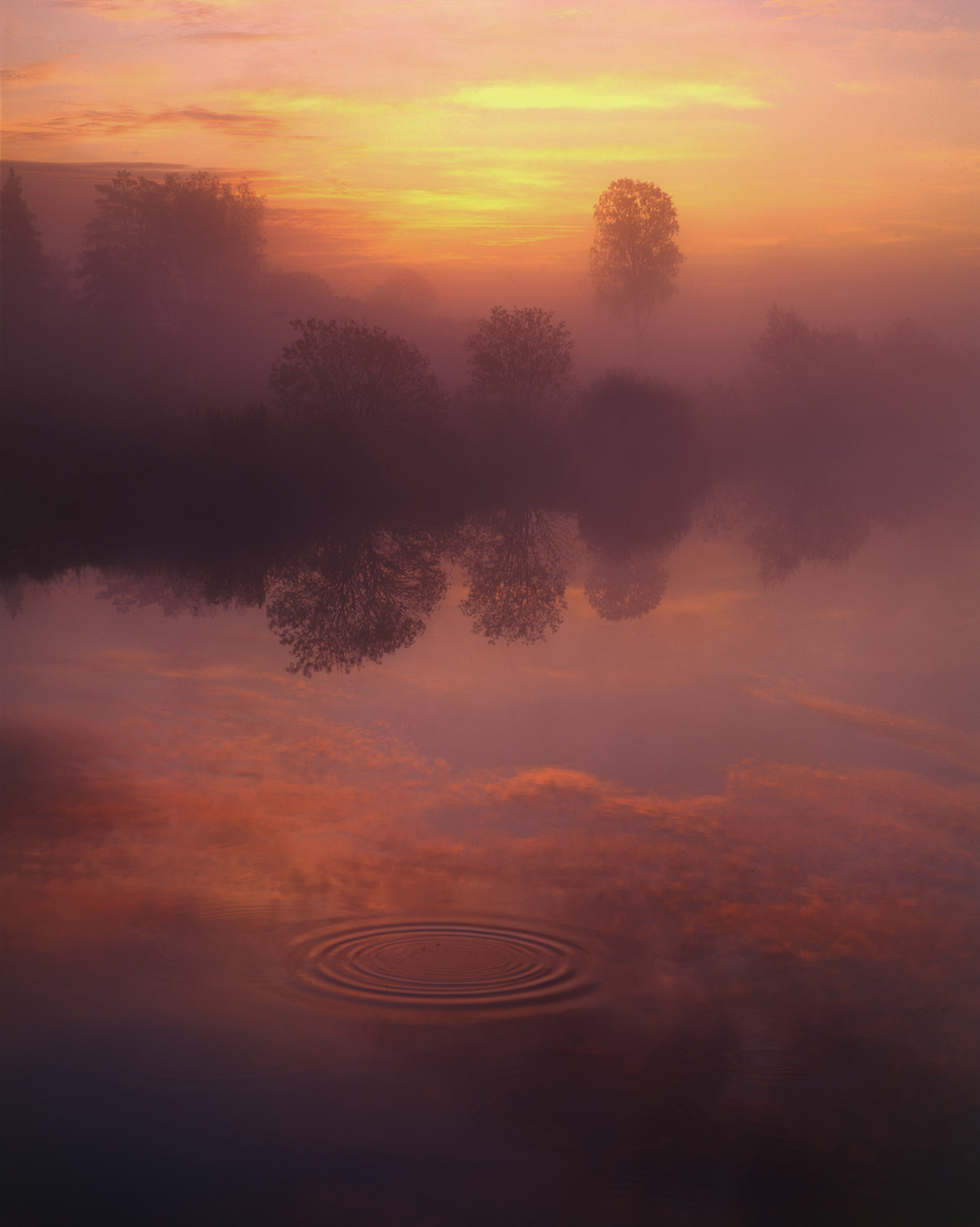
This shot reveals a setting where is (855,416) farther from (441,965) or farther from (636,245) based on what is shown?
(441,965)

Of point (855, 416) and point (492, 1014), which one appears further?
point (855, 416)

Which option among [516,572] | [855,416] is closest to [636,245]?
[855,416]

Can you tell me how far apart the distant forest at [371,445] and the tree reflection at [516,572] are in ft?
0.32

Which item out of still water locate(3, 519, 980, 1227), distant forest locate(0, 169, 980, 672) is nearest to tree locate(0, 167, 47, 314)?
distant forest locate(0, 169, 980, 672)

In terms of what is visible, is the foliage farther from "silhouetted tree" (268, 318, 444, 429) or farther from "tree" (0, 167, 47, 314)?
"silhouetted tree" (268, 318, 444, 429)

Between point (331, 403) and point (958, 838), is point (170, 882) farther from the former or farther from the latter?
point (331, 403)

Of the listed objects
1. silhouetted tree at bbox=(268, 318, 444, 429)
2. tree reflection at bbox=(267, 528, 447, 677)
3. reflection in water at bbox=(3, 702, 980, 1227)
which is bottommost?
reflection in water at bbox=(3, 702, 980, 1227)

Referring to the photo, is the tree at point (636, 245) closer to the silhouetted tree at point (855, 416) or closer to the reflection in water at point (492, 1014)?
the silhouetted tree at point (855, 416)

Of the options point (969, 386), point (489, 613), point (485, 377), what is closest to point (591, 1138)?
point (489, 613)

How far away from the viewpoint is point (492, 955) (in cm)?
557

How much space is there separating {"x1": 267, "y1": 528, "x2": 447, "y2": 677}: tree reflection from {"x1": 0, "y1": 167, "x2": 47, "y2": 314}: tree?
35606mm

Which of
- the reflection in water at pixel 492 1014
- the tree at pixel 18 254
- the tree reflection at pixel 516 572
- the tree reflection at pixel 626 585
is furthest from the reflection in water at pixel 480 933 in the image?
the tree at pixel 18 254

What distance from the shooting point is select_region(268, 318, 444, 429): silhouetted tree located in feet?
116

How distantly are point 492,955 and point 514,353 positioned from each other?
3982 cm
